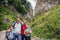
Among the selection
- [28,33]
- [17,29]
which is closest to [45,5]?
[28,33]

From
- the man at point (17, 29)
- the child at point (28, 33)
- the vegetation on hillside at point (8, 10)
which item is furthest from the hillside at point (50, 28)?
the vegetation on hillside at point (8, 10)

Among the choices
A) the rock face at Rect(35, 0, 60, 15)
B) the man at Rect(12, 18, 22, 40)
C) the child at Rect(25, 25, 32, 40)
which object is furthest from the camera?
the rock face at Rect(35, 0, 60, 15)

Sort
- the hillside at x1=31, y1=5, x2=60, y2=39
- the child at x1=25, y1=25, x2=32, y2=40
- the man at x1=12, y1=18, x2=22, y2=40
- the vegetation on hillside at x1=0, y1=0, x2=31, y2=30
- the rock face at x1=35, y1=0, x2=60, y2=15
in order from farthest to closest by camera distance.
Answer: the vegetation on hillside at x1=0, y1=0, x2=31, y2=30, the rock face at x1=35, y1=0, x2=60, y2=15, the hillside at x1=31, y1=5, x2=60, y2=39, the child at x1=25, y1=25, x2=32, y2=40, the man at x1=12, y1=18, x2=22, y2=40

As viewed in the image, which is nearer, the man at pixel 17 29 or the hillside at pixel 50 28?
the man at pixel 17 29

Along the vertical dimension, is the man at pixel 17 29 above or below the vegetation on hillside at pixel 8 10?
below

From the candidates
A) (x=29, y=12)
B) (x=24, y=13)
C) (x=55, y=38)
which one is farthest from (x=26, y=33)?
(x=29, y=12)

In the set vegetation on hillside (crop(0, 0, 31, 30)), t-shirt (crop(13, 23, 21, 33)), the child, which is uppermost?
vegetation on hillside (crop(0, 0, 31, 30))

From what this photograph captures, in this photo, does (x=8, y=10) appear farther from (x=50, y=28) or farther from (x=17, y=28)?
(x=17, y=28)

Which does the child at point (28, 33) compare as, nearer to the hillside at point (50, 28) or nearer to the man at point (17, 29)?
the man at point (17, 29)

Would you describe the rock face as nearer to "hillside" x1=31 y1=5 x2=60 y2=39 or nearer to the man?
"hillside" x1=31 y1=5 x2=60 y2=39

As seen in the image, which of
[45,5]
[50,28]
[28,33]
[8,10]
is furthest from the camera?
[8,10]

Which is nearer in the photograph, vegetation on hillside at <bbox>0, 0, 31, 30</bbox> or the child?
the child

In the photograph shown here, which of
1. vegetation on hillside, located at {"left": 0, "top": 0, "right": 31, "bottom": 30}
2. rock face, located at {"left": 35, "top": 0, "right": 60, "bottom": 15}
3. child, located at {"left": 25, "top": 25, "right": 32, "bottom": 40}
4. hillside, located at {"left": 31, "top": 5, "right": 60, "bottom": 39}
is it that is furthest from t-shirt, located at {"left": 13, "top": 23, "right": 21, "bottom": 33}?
vegetation on hillside, located at {"left": 0, "top": 0, "right": 31, "bottom": 30}

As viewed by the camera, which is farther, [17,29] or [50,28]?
[50,28]
